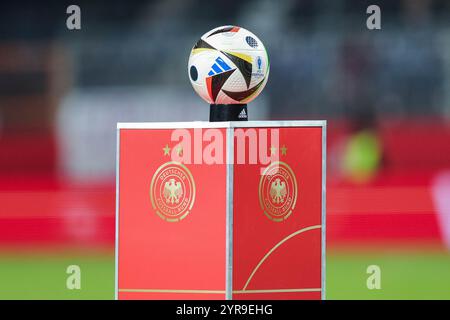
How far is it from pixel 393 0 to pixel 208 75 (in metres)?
9.13

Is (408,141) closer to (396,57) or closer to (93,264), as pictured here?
(396,57)

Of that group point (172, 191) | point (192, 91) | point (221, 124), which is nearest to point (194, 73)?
point (221, 124)

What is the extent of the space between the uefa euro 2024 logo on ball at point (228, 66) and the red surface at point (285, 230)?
Answer: 0.31 m

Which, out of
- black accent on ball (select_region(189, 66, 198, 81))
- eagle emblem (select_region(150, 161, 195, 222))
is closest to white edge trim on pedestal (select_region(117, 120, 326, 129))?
eagle emblem (select_region(150, 161, 195, 222))

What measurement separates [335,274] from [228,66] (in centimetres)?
379

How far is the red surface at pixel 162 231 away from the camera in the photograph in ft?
14.7

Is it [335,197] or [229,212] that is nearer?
[229,212]

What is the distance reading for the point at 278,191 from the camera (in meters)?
4.62

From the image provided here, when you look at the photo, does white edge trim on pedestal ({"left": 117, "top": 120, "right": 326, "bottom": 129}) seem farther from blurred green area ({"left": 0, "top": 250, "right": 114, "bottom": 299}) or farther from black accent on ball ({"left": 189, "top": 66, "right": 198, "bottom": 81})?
blurred green area ({"left": 0, "top": 250, "right": 114, "bottom": 299})

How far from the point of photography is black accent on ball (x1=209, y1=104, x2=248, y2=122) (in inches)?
187

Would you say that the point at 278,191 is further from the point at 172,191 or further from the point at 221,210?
the point at 172,191

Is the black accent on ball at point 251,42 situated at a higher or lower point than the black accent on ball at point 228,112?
higher

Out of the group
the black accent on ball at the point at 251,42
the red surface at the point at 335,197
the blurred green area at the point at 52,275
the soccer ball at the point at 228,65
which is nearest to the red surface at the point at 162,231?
the soccer ball at the point at 228,65

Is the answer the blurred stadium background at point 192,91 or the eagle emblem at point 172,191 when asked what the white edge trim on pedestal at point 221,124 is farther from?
the blurred stadium background at point 192,91
